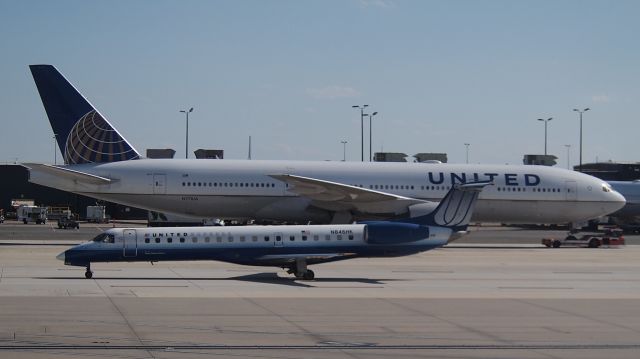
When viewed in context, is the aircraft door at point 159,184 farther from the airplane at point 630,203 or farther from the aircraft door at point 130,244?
the airplane at point 630,203

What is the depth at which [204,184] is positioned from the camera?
5206 cm

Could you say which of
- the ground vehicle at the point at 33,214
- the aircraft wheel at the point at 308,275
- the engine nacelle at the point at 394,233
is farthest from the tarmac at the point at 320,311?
the ground vehicle at the point at 33,214

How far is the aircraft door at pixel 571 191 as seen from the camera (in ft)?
184

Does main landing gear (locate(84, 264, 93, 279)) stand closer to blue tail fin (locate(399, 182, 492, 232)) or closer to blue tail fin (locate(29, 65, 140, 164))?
blue tail fin (locate(399, 182, 492, 232))

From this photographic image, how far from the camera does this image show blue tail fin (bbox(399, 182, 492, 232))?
3653cm

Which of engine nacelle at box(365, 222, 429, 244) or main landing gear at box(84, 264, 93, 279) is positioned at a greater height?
engine nacelle at box(365, 222, 429, 244)

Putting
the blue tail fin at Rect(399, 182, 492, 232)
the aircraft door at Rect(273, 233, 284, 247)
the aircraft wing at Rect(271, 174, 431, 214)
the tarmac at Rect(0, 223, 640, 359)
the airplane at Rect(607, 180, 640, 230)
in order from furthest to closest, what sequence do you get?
the airplane at Rect(607, 180, 640, 230) < the aircraft wing at Rect(271, 174, 431, 214) < the blue tail fin at Rect(399, 182, 492, 232) < the aircraft door at Rect(273, 233, 284, 247) < the tarmac at Rect(0, 223, 640, 359)

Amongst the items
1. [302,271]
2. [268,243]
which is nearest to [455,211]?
[302,271]

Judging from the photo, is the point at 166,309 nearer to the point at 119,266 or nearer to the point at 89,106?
the point at 119,266

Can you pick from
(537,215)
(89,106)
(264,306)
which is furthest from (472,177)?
(264,306)

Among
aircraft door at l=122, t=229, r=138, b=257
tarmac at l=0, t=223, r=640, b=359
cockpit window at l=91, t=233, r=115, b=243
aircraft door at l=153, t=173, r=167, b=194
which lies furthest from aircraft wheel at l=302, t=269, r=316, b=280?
aircraft door at l=153, t=173, r=167, b=194

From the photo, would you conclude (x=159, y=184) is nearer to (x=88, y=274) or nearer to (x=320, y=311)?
(x=88, y=274)

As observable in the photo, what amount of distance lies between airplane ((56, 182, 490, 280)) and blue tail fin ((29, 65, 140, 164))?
1803cm

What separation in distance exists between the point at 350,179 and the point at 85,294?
28404 mm
